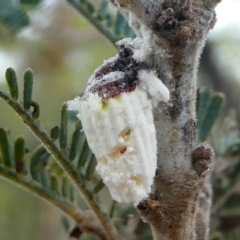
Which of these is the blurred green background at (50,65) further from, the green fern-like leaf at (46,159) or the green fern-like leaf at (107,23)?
the green fern-like leaf at (46,159)

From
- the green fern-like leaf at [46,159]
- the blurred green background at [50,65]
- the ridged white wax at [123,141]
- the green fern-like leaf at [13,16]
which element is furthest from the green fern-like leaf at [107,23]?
the blurred green background at [50,65]

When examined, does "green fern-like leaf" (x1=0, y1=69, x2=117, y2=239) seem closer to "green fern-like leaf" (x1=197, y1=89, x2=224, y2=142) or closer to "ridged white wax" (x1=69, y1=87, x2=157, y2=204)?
"ridged white wax" (x1=69, y1=87, x2=157, y2=204)

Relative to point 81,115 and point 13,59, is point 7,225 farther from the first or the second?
point 81,115

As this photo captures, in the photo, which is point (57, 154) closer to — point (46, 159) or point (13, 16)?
point (46, 159)

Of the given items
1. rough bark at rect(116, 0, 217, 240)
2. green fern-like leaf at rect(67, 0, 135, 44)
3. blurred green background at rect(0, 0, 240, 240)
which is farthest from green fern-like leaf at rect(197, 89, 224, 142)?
blurred green background at rect(0, 0, 240, 240)

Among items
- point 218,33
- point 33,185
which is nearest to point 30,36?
point 218,33

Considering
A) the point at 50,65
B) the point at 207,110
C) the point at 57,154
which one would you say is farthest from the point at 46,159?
the point at 50,65
